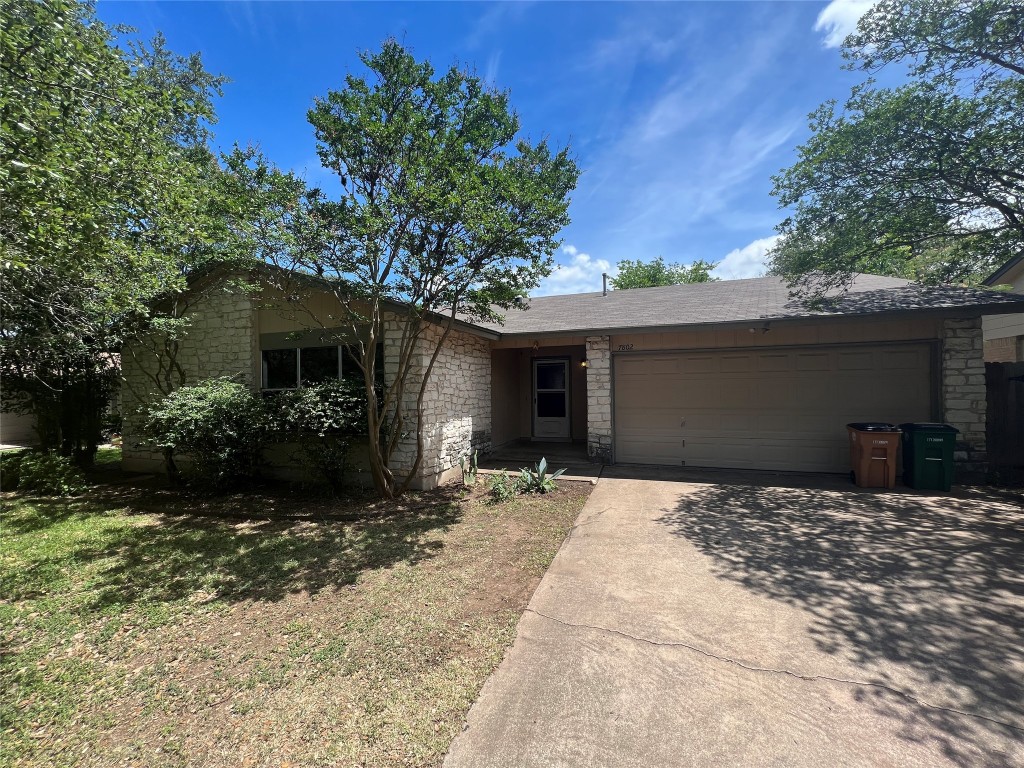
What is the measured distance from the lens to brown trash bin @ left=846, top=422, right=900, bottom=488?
646 cm

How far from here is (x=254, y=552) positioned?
4750 mm

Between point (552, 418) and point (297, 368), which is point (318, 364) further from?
point (552, 418)

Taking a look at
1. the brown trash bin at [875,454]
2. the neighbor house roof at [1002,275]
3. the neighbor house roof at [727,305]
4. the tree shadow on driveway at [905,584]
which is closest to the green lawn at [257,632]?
the tree shadow on driveway at [905,584]

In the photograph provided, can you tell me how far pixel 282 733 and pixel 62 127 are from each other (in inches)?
210

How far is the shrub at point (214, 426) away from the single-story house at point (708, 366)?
46.7 inches

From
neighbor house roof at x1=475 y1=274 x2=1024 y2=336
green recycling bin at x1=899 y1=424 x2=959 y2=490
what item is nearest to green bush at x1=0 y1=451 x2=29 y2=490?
neighbor house roof at x1=475 y1=274 x2=1024 y2=336

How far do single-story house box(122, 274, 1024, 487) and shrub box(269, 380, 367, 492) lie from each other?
2.70 ft

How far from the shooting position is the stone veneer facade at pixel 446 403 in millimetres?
7125

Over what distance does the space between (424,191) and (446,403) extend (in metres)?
4.03

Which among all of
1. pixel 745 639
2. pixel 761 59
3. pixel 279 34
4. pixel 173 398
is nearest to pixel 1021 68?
pixel 761 59

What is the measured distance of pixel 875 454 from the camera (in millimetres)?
6559

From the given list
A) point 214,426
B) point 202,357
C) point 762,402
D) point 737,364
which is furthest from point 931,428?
point 202,357

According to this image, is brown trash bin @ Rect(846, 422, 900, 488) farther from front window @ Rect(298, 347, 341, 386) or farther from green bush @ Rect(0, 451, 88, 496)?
green bush @ Rect(0, 451, 88, 496)

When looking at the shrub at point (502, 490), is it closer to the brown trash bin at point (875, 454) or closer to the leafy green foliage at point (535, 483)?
the leafy green foliage at point (535, 483)
